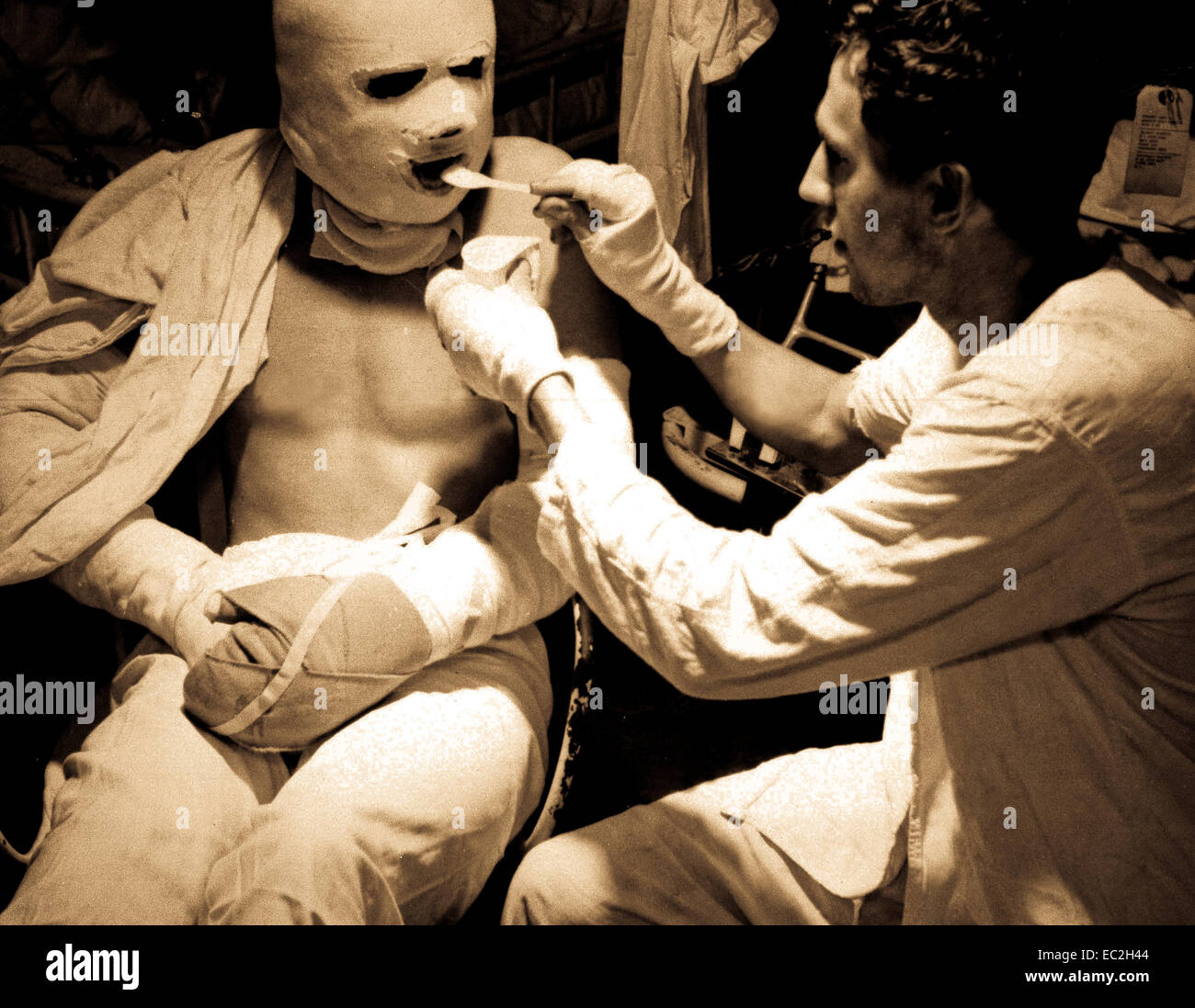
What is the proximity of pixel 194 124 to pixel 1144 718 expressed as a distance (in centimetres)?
170

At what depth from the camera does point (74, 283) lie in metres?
1.75

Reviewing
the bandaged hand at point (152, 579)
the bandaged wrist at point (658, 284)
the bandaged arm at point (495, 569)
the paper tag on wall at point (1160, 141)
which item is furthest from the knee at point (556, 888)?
the paper tag on wall at point (1160, 141)

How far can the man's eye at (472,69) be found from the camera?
5.19 feet

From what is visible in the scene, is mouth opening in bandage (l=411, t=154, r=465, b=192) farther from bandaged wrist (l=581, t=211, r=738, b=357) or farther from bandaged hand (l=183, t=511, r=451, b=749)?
bandaged hand (l=183, t=511, r=451, b=749)

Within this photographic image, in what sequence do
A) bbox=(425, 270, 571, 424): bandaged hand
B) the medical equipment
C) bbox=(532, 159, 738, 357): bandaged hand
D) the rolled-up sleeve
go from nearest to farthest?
1. the rolled-up sleeve
2. bbox=(425, 270, 571, 424): bandaged hand
3. bbox=(532, 159, 738, 357): bandaged hand
4. the medical equipment

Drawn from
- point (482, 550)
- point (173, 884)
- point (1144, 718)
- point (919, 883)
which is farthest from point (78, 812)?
point (1144, 718)

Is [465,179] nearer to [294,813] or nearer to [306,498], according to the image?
[306,498]

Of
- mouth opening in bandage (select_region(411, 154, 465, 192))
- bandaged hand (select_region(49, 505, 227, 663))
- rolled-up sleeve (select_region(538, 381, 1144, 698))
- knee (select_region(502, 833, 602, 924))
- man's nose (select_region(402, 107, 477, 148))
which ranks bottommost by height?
knee (select_region(502, 833, 602, 924))

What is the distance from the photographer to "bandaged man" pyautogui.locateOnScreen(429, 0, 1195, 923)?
3.65 feet

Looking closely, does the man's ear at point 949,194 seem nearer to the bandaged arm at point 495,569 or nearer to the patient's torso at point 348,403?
the bandaged arm at point 495,569

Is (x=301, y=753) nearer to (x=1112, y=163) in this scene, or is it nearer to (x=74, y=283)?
(x=74, y=283)

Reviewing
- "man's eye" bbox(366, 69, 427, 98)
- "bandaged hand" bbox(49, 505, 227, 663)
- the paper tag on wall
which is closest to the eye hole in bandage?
"man's eye" bbox(366, 69, 427, 98)

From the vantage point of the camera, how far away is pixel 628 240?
1536 millimetres
